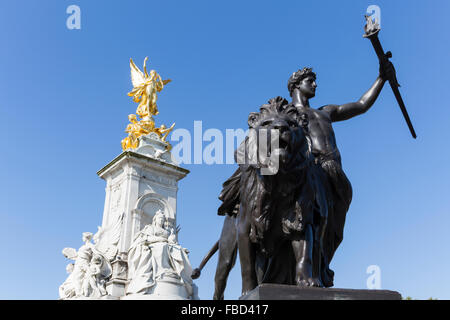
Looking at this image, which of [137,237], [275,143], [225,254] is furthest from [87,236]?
[275,143]

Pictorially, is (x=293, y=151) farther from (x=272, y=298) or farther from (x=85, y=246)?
(x=85, y=246)

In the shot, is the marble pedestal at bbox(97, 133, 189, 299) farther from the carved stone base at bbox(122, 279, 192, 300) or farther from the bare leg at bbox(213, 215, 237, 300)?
the bare leg at bbox(213, 215, 237, 300)

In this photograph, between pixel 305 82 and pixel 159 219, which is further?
pixel 159 219

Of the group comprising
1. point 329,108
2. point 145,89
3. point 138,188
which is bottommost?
point 329,108

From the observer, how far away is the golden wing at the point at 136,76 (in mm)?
21812

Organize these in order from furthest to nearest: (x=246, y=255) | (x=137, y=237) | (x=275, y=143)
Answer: (x=137, y=237)
(x=246, y=255)
(x=275, y=143)

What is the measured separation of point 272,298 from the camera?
12.0ft

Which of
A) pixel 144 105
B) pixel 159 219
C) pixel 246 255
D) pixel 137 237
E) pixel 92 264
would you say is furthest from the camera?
pixel 144 105

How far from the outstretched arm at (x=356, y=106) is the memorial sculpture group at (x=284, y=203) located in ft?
1.29

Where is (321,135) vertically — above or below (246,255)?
above

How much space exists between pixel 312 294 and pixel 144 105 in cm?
1817

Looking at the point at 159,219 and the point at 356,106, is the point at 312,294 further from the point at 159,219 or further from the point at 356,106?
the point at 159,219

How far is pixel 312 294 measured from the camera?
3.76 metres

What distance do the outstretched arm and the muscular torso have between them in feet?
1.06
